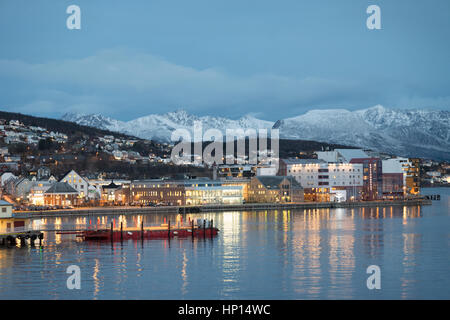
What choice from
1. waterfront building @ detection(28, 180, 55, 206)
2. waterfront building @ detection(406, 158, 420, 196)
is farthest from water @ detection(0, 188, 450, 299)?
waterfront building @ detection(406, 158, 420, 196)

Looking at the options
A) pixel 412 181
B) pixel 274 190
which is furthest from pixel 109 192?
pixel 412 181

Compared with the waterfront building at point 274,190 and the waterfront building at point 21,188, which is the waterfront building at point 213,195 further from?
the waterfront building at point 21,188

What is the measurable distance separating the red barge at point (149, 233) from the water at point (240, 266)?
1103 millimetres

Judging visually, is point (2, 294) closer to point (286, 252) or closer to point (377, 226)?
point (286, 252)

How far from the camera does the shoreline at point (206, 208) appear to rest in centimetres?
7931

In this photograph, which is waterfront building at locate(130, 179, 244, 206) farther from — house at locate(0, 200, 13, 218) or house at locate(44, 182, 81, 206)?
house at locate(0, 200, 13, 218)

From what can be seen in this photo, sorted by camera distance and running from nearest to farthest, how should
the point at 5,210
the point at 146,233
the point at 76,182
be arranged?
the point at 5,210, the point at 146,233, the point at 76,182

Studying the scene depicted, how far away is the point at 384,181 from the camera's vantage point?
11331 centimetres

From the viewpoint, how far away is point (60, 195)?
301ft

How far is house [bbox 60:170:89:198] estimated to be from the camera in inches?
3807

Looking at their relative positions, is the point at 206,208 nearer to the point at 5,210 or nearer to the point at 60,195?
the point at 60,195

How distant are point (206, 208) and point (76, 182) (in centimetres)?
2035

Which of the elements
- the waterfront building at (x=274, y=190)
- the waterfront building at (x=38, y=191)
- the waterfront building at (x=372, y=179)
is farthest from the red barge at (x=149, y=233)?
the waterfront building at (x=372, y=179)
